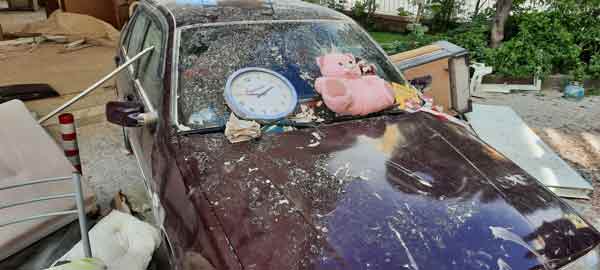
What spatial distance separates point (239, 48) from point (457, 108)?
2185 mm

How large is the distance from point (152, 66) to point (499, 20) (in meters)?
5.54

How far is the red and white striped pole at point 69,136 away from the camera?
251 cm

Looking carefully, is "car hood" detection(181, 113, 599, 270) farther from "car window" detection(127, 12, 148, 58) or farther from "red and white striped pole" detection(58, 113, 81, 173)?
"car window" detection(127, 12, 148, 58)

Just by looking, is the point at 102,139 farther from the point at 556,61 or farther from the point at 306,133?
the point at 556,61

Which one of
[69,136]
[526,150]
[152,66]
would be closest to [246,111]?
[152,66]

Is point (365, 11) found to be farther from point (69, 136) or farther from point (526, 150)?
point (69, 136)

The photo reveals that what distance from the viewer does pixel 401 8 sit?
8523 millimetres

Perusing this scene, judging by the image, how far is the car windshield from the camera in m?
2.09

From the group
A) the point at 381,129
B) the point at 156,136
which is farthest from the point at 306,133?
the point at 156,136

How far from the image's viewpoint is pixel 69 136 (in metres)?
2.59

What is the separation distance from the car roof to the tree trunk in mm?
4362

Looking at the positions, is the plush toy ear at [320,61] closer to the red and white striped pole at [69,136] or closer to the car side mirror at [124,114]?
the car side mirror at [124,114]

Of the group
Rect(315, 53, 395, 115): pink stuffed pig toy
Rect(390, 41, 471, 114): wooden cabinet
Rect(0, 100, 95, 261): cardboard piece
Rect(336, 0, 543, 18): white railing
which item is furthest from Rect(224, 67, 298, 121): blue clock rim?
Rect(336, 0, 543, 18): white railing

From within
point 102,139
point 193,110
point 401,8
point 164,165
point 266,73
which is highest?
point 401,8
